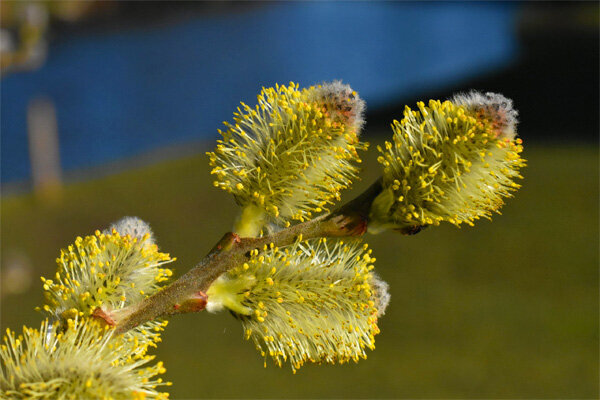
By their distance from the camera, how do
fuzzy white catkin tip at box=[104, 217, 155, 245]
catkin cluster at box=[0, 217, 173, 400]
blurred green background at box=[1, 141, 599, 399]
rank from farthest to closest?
blurred green background at box=[1, 141, 599, 399]
fuzzy white catkin tip at box=[104, 217, 155, 245]
catkin cluster at box=[0, 217, 173, 400]

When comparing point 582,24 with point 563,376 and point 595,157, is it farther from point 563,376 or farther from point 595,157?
point 563,376

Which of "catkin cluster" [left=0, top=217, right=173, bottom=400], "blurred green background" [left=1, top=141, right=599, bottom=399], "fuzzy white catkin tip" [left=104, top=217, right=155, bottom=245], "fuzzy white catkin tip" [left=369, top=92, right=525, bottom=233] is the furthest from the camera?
"blurred green background" [left=1, top=141, right=599, bottom=399]

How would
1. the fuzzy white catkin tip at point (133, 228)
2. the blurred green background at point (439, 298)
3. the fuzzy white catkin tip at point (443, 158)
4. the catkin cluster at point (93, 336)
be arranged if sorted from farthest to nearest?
1. the blurred green background at point (439, 298)
2. the fuzzy white catkin tip at point (133, 228)
3. the fuzzy white catkin tip at point (443, 158)
4. the catkin cluster at point (93, 336)

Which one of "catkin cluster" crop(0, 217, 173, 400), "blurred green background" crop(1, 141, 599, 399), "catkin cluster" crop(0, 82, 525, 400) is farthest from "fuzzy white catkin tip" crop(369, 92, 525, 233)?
"blurred green background" crop(1, 141, 599, 399)

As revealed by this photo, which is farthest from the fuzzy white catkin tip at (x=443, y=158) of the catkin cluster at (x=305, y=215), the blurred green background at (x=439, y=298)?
the blurred green background at (x=439, y=298)

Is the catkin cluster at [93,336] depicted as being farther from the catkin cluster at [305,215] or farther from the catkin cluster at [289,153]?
the catkin cluster at [289,153]

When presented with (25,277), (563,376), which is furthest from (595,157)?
(25,277)

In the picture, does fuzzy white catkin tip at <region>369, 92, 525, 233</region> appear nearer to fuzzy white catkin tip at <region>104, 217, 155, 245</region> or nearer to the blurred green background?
fuzzy white catkin tip at <region>104, 217, 155, 245</region>

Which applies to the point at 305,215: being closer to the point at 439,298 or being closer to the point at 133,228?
the point at 133,228

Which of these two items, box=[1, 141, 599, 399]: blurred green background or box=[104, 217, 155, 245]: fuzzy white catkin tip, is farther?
box=[1, 141, 599, 399]: blurred green background

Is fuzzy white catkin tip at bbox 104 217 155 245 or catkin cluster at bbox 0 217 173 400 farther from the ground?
fuzzy white catkin tip at bbox 104 217 155 245
